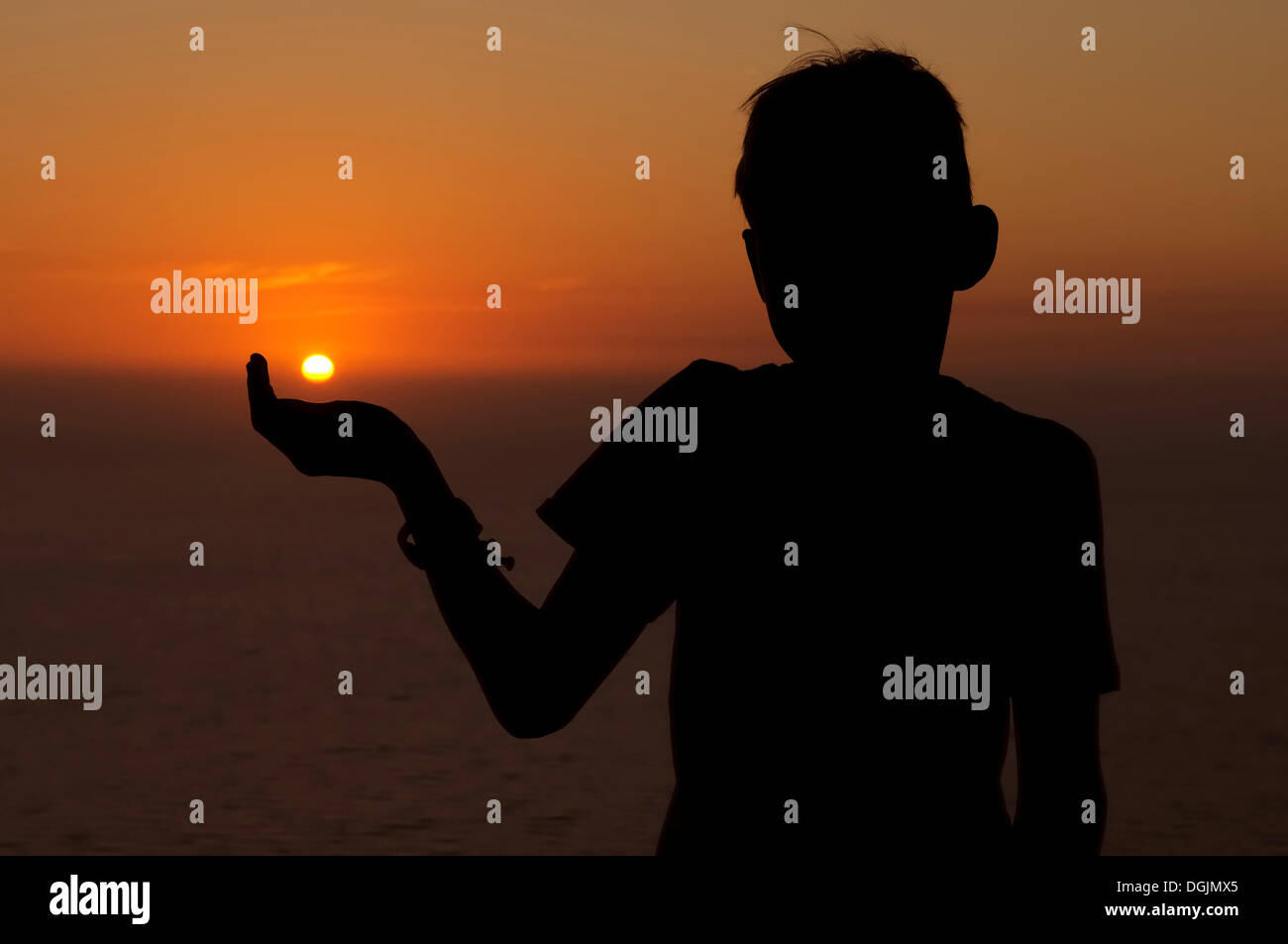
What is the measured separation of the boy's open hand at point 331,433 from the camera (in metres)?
1.38

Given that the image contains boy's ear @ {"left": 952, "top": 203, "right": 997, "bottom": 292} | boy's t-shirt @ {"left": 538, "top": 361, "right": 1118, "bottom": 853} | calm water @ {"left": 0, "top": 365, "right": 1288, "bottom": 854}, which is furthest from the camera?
calm water @ {"left": 0, "top": 365, "right": 1288, "bottom": 854}

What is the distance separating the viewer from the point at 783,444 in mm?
1359

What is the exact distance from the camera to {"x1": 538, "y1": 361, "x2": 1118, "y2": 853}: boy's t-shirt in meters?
1.31

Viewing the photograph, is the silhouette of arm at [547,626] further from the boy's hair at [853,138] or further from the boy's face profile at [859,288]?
the boy's hair at [853,138]

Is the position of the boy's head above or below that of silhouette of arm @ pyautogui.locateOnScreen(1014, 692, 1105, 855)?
above

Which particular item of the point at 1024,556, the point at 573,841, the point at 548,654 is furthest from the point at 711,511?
the point at 573,841

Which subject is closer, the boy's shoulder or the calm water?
the boy's shoulder

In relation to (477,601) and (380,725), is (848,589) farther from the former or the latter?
(380,725)

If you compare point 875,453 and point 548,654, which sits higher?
point 875,453

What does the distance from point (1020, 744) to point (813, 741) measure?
10.6 inches

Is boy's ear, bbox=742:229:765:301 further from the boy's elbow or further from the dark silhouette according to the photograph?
the boy's elbow

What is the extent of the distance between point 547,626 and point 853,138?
57cm

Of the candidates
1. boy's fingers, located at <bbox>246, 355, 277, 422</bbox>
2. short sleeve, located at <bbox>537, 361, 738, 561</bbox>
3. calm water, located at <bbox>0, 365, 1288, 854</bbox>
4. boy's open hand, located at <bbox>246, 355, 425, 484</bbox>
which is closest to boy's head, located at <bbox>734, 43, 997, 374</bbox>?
short sleeve, located at <bbox>537, 361, 738, 561</bbox>
